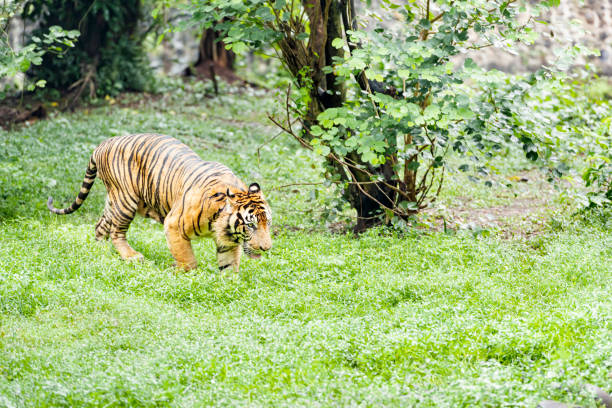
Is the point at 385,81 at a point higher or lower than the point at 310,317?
higher

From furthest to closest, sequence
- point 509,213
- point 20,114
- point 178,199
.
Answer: point 20,114
point 509,213
point 178,199

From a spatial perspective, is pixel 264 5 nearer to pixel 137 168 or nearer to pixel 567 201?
pixel 137 168

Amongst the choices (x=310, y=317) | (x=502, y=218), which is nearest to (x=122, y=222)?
(x=310, y=317)

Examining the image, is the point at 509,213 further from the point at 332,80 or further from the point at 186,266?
the point at 186,266

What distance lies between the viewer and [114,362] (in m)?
4.08

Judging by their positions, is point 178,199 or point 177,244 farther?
point 178,199

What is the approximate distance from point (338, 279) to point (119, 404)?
2.50 meters

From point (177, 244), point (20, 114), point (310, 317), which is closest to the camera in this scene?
point (310, 317)

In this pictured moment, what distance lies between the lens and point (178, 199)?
6043 millimetres

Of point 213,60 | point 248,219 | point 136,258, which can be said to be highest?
point 213,60

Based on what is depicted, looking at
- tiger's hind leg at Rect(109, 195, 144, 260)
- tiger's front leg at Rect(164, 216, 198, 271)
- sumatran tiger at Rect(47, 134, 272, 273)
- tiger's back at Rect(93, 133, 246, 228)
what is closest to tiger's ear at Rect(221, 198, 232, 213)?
sumatran tiger at Rect(47, 134, 272, 273)

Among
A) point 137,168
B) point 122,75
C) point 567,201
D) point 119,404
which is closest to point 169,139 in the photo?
point 137,168

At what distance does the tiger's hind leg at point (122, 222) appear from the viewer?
6.56 m

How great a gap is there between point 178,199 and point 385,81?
2326mm
